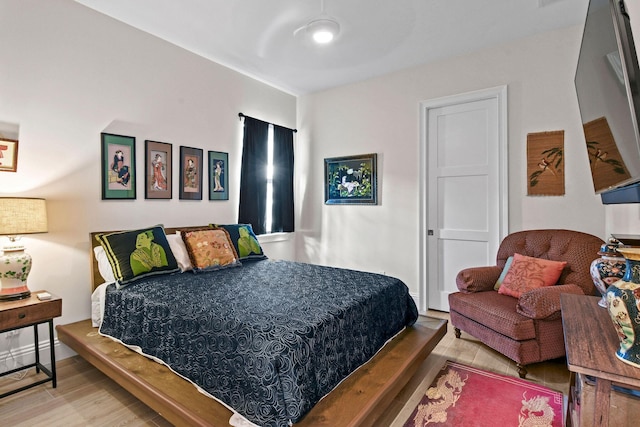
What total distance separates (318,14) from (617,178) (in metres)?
2.49

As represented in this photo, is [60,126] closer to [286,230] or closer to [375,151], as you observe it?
[286,230]

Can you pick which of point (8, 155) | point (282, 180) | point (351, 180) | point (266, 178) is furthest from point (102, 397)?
point (351, 180)

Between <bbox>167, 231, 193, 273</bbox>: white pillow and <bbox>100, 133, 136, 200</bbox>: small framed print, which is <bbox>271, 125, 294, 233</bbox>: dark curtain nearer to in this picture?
<bbox>167, 231, 193, 273</bbox>: white pillow

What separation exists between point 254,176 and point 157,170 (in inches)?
49.4

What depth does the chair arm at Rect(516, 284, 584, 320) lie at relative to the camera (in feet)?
7.50

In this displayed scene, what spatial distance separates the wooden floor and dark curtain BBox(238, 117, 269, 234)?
220 cm

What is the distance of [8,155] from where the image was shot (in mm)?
2375

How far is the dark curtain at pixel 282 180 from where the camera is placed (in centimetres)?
459

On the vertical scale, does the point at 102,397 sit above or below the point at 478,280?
below

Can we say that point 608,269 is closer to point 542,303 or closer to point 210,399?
point 542,303

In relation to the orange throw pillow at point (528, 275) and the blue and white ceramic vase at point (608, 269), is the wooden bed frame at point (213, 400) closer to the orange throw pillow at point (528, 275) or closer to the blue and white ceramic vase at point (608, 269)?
the orange throw pillow at point (528, 275)

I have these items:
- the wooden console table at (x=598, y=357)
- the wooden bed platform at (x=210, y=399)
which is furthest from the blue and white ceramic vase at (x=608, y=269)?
the wooden bed platform at (x=210, y=399)

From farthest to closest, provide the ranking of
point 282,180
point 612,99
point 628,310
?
point 282,180 → point 612,99 → point 628,310

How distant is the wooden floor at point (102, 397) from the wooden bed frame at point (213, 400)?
0.57 ft
